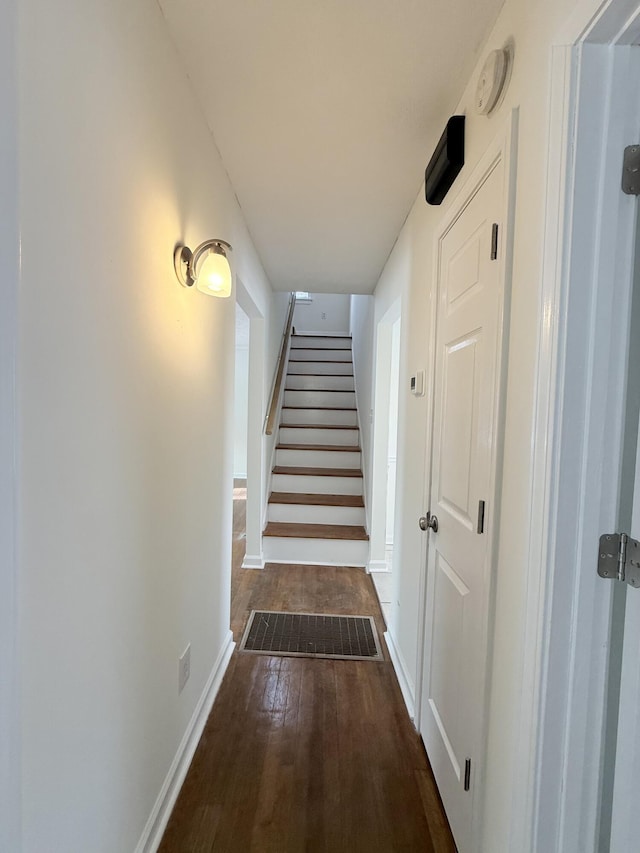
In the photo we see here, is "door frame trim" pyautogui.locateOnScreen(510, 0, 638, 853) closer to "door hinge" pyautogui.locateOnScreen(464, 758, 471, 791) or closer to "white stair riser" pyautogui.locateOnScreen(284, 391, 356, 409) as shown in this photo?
"door hinge" pyautogui.locateOnScreen(464, 758, 471, 791)

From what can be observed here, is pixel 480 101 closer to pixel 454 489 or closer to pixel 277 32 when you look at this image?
pixel 277 32

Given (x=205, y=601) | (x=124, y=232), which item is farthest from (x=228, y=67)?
(x=205, y=601)

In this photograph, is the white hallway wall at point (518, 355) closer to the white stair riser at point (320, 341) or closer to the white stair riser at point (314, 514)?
the white stair riser at point (314, 514)

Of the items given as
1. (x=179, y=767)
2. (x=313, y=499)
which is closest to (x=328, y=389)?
(x=313, y=499)

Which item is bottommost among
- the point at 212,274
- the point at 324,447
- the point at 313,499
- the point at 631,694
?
the point at 313,499

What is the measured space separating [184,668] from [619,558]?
4.57 ft

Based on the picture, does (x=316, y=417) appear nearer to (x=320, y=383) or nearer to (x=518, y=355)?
(x=320, y=383)

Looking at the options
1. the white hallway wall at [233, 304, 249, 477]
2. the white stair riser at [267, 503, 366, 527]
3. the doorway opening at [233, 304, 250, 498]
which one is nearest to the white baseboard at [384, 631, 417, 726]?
the white stair riser at [267, 503, 366, 527]

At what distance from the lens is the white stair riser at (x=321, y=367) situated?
18.4ft

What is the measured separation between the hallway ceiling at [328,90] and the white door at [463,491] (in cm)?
39

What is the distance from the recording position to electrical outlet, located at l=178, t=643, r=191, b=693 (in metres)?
1.53

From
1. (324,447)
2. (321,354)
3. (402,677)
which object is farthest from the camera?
(321,354)

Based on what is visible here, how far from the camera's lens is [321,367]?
18.6 ft

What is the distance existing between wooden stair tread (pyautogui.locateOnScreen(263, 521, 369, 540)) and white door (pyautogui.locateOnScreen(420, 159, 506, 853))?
198 cm
